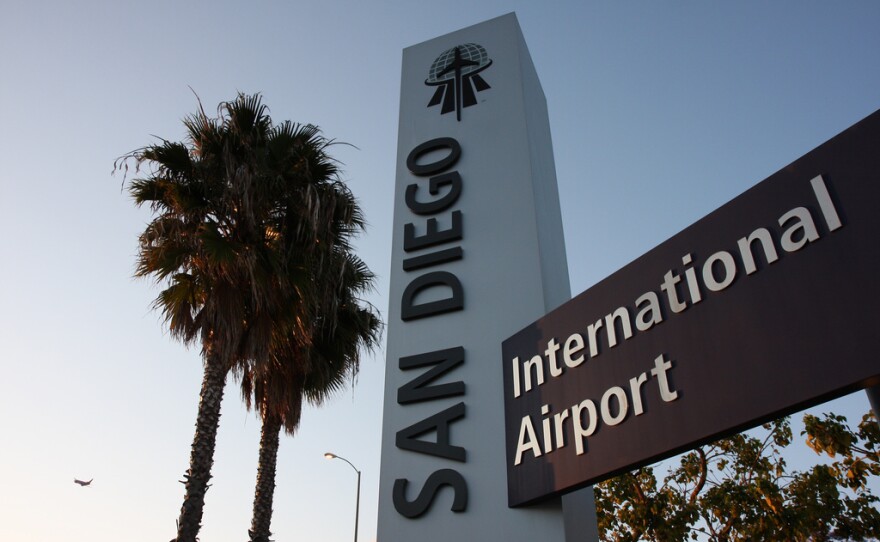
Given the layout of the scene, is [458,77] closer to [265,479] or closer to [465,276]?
[465,276]

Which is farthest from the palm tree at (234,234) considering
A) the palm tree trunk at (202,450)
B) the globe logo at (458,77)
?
the globe logo at (458,77)

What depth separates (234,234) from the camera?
11484 mm

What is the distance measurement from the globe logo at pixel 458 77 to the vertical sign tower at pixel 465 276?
3 cm

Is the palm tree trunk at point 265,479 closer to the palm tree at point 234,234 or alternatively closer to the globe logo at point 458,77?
the palm tree at point 234,234

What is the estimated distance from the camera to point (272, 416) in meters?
12.6

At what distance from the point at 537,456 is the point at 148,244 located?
711cm

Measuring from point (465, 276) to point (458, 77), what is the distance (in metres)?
4.36

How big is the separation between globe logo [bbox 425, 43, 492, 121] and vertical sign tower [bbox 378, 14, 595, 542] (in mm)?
27

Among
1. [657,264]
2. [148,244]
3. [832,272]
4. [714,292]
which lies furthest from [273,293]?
[832,272]

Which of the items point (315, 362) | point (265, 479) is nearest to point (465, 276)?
point (315, 362)

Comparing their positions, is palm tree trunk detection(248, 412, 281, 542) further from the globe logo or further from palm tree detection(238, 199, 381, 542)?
the globe logo

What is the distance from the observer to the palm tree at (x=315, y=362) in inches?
464

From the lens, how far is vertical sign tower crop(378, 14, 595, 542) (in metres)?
8.95

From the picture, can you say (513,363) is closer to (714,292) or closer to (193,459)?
(714,292)
